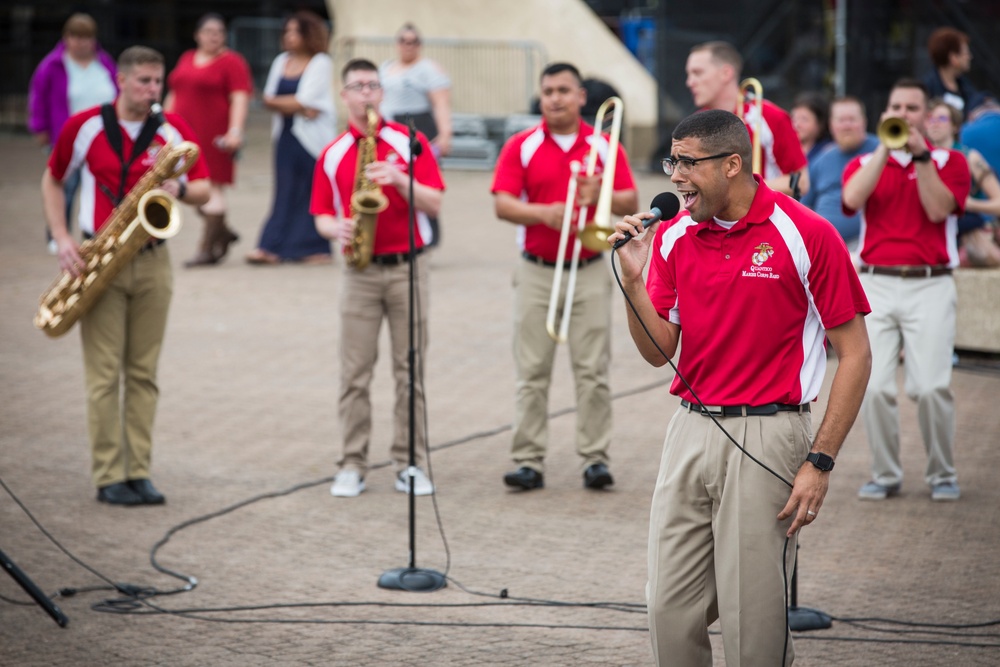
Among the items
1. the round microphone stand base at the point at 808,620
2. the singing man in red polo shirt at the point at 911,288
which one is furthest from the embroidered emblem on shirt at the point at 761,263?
the singing man in red polo shirt at the point at 911,288

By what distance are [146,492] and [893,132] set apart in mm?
4342

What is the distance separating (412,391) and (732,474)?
234cm

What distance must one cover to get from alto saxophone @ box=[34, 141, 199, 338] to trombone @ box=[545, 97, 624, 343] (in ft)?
6.66

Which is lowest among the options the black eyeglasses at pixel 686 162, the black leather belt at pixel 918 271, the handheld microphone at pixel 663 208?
the black leather belt at pixel 918 271

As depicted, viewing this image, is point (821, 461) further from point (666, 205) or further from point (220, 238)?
point (220, 238)

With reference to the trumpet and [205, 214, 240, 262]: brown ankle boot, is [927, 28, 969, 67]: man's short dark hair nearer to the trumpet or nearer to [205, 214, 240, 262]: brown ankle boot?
the trumpet

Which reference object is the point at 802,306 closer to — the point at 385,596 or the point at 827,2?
the point at 385,596

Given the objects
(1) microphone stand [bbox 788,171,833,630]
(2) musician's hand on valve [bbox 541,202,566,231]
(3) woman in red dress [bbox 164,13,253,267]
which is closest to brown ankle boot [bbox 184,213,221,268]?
(3) woman in red dress [bbox 164,13,253,267]

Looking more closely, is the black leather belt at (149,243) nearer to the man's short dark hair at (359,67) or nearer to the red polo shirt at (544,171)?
the man's short dark hair at (359,67)

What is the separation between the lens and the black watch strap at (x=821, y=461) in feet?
12.6

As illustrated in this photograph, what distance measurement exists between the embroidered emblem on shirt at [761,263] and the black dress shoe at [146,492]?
13.6 feet

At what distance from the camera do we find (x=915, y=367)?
6918 mm

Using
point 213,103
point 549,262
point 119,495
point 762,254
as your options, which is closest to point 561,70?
point 549,262

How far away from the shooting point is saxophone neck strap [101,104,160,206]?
22.8 feet
